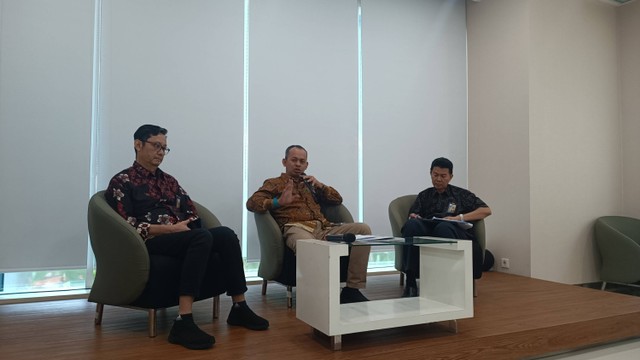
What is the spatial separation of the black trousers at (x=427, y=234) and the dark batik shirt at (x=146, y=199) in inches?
57.3

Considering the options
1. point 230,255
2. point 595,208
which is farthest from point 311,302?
point 595,208

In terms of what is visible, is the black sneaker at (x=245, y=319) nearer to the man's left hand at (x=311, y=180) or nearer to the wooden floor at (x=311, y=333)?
the wooden floor at (x=311, y=333)

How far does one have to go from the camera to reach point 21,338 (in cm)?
A: 241

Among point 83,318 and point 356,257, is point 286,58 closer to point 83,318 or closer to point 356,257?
point 356,257

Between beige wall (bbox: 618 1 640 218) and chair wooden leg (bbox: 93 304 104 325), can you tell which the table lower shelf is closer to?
chair wooden leg (bbox: 93 304 104 325)

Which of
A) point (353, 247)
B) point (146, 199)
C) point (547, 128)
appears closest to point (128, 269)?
point (146, 199)

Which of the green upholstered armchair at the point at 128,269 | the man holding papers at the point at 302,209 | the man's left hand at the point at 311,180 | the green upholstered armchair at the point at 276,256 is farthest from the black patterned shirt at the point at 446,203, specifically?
the green upholstered armchair at the point at 128,269

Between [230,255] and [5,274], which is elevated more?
[230,255]

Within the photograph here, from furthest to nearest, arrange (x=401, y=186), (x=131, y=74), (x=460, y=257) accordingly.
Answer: (x=401, y=186) → (x=131, y=74) → (x=460, y=257)

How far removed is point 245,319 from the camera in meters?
2.58

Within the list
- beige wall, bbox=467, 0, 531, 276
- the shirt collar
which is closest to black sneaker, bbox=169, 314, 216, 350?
the shirt collar

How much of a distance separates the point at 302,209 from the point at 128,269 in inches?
55.1

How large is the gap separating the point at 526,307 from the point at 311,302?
1.68 m

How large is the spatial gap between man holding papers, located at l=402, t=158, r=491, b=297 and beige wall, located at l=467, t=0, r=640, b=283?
1.19 meters
